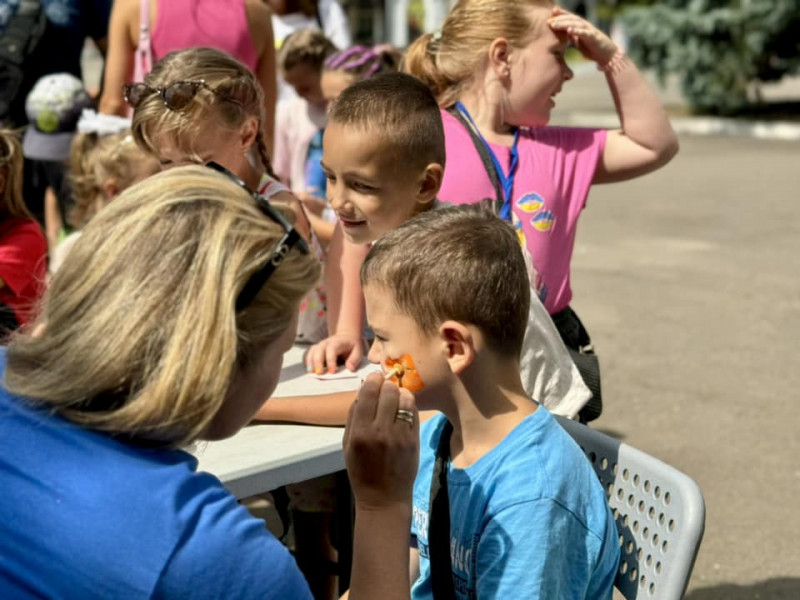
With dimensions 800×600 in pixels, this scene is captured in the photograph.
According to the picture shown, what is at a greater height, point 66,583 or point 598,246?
point 66,583

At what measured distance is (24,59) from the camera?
4.97m

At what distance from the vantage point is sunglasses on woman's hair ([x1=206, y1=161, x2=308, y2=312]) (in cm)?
139

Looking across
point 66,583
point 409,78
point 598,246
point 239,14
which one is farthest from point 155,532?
point 598,246

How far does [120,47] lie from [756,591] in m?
2.78

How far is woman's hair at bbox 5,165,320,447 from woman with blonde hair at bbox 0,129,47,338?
204cm

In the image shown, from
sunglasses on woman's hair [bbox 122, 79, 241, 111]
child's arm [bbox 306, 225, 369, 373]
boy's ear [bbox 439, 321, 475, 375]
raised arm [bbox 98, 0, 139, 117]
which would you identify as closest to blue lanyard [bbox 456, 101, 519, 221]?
child's arm [bbox 306, 225, 369, 373]

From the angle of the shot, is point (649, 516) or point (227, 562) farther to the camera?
point (649, 516)

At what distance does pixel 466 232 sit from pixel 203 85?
50.4 inches

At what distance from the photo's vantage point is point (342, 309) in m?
2.76

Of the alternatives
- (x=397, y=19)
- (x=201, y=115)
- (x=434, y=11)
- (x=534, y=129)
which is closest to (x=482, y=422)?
(x=534, y=129)

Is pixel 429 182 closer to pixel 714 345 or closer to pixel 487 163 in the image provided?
pixel 487 163

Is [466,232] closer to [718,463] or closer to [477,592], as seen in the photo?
[477,592]

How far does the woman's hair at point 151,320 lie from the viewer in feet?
4.35

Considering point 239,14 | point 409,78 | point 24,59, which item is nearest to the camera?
point 409,78
